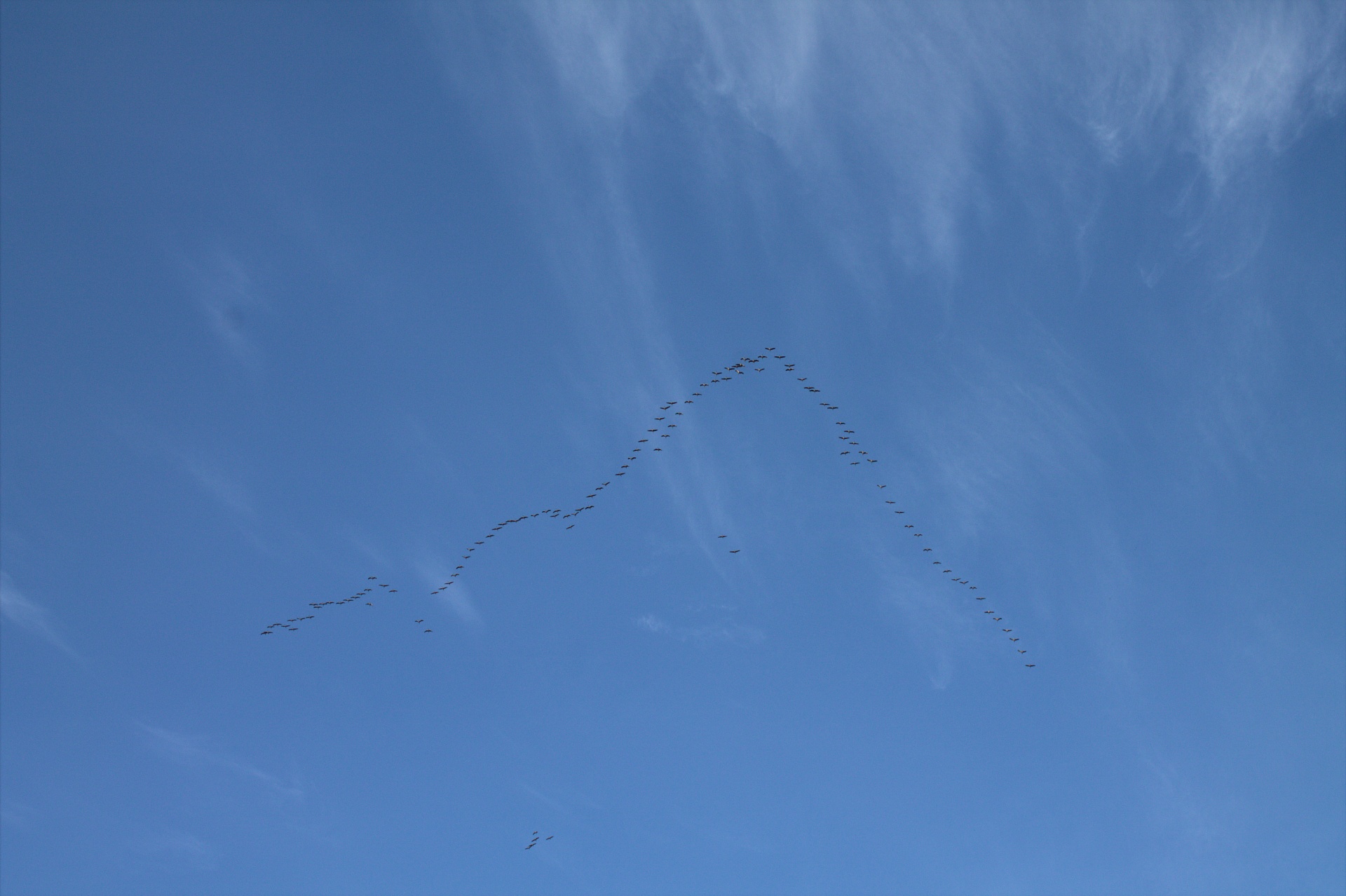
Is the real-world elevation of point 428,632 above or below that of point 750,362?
below

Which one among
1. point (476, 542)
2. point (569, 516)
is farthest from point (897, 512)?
point (476, 542)

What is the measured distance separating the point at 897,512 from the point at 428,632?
7144 centimetres

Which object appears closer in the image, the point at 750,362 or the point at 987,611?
the point at 750,362

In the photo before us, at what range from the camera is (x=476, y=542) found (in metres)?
167

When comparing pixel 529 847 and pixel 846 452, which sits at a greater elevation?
pixel 846 452

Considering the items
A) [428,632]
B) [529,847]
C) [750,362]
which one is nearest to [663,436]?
[750,362]

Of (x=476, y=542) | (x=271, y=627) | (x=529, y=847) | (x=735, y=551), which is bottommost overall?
→ (x=529, y=847)

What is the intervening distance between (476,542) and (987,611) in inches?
3032

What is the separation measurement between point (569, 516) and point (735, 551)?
24.4 metres

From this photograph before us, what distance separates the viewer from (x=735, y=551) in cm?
16125

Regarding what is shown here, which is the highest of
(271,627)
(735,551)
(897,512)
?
(897,512)

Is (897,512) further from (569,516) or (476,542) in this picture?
(476,542)

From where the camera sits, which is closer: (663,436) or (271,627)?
(663,436)

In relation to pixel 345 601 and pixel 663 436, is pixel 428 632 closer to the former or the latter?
pixel 345 601
